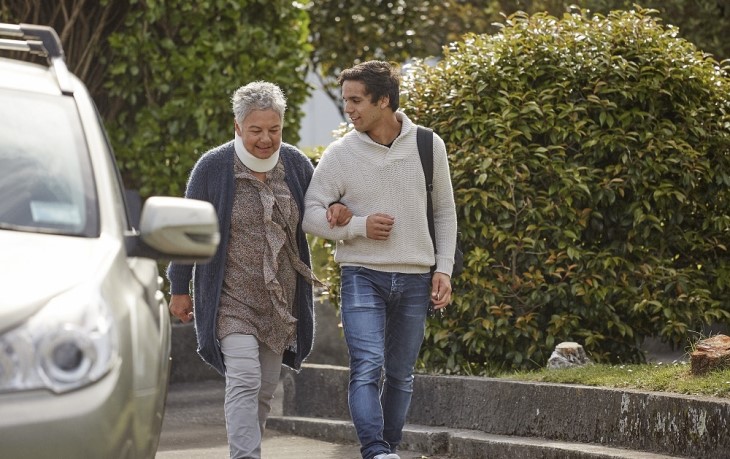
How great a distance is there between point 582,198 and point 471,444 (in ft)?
5.75

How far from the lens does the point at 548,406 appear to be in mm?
7559

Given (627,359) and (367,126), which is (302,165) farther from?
(627,359)

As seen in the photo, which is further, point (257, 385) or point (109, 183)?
point (257, 385)

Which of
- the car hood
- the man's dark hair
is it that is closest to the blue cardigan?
the man's dark hair

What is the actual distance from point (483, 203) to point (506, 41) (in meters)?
1.11

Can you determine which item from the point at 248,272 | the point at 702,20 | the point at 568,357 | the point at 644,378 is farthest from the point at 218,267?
the point at 702,20

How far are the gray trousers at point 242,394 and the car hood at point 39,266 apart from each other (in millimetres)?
2195

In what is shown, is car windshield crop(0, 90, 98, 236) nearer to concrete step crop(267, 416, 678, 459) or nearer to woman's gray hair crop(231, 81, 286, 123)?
woman's gray hair crop(231, 81, 286, 123)

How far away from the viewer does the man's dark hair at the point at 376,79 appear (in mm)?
6656

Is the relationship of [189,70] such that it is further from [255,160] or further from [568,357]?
[255,160]

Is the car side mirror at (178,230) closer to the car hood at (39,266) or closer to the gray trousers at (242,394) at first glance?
the car hood at (39,266)

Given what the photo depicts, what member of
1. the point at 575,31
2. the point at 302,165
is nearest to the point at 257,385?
the point at 302,165

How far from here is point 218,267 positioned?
6.32 meters

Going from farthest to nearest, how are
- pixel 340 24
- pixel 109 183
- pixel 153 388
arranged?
pixel 340 24, pixel 109 183, pixel 153 388
